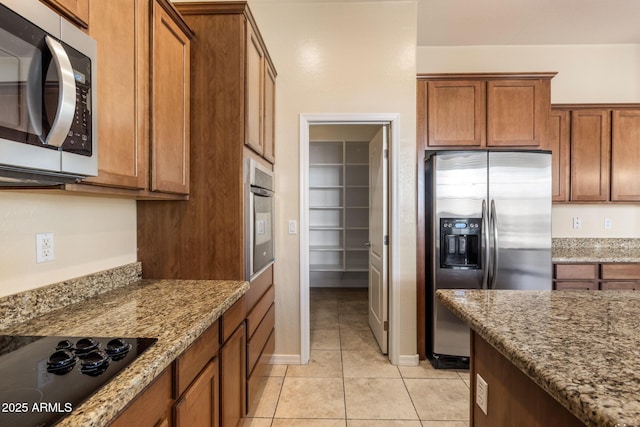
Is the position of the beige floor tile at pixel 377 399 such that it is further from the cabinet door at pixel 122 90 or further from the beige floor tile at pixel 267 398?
the cabinet door at pixel 122 90

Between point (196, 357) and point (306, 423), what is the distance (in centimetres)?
115

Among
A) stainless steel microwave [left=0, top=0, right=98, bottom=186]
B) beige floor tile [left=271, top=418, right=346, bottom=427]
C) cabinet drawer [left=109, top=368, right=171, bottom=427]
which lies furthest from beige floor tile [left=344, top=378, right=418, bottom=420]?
stainless steel microwave [left=0, top=0, right=98, bottom=186]

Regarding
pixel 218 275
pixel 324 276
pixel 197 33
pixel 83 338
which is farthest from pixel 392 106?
pixel 324 276

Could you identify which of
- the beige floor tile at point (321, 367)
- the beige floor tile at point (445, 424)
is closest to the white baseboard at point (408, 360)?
the beige floor tile at point (321, 367)

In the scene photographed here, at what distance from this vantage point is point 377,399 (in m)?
2.17

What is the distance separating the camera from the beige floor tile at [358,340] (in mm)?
2975

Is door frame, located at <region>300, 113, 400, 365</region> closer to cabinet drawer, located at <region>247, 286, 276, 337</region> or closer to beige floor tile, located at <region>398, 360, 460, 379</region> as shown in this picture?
beige floor tile, located at <region>398, 360, 460, 379</region>

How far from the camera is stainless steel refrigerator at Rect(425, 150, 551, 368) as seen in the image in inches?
99.4

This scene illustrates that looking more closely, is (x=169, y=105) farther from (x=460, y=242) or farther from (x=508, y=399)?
(x=460, y=242)

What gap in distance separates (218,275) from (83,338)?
0.80m

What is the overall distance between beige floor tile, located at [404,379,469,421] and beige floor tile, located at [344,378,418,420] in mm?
65

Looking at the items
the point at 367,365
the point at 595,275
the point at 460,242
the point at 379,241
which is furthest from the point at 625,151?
the point at 367,365

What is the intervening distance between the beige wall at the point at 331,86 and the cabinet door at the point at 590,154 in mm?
1740

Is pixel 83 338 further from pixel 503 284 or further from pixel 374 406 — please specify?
pixel 503 284
